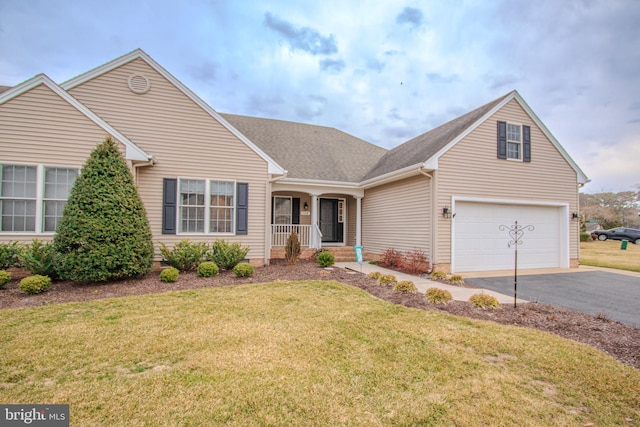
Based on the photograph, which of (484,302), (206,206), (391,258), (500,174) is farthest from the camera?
(391,258)

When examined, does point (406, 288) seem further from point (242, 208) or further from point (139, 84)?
point (139, 84)

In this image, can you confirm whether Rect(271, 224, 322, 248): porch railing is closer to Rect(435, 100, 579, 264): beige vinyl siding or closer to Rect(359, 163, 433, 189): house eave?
Rect(359, 163, 433, 189): house eave

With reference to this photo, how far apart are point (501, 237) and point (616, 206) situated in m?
46.8

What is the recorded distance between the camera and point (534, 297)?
670 centimetres

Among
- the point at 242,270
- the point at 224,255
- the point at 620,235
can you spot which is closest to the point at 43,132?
the point at 224,255

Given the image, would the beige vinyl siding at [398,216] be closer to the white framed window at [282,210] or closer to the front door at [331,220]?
the front door at [331,220]

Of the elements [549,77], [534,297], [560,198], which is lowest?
[534,297]

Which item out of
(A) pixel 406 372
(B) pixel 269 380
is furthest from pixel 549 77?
(B) pixel 269 380

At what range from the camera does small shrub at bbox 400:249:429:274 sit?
30.9 feet

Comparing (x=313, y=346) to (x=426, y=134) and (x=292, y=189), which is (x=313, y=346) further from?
(x=426, y=134)

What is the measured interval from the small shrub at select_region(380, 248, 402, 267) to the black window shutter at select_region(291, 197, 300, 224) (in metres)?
4.18

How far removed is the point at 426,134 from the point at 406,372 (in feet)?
37.8

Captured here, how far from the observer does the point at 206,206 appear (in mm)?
9242

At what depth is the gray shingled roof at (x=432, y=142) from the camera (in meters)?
9.97
